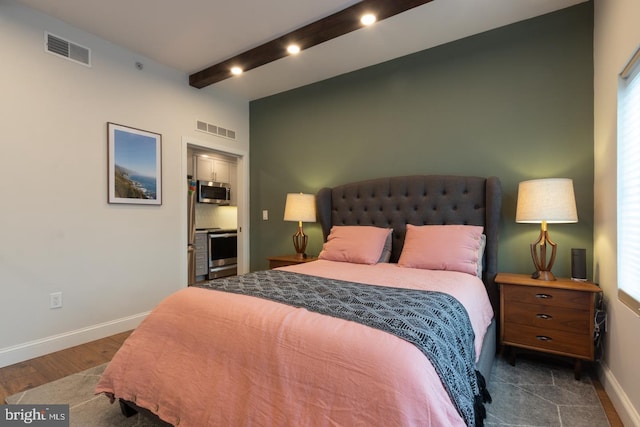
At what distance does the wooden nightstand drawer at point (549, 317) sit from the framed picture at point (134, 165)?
11.3ft

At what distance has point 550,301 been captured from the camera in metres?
2.15

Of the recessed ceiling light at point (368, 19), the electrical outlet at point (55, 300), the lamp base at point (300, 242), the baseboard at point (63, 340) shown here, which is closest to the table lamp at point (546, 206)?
the recessed ceiling light at point (368, 19)

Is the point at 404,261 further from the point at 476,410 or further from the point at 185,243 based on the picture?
the point at 185,243

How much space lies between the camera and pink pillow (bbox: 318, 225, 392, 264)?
282cm

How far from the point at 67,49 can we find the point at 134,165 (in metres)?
1.08

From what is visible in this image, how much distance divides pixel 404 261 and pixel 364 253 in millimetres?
365

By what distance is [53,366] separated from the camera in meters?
2.34

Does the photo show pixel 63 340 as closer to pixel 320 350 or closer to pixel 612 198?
pixel 320 350

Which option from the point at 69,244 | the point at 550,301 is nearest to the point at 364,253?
the point at 550,301

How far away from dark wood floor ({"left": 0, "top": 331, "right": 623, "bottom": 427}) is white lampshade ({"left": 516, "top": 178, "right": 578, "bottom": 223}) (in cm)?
112

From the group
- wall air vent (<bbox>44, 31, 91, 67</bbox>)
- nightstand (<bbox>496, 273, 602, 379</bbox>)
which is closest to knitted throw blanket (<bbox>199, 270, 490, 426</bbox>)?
nightstand (<bbox>496, 273, 602, 379</bbox>)

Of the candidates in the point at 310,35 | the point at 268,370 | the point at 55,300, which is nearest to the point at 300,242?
the point at 310,35

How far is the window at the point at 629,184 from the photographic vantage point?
1.61m

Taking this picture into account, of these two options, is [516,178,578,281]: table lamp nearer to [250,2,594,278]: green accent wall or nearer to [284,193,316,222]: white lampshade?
[250,2,594,278]: green accent wall
